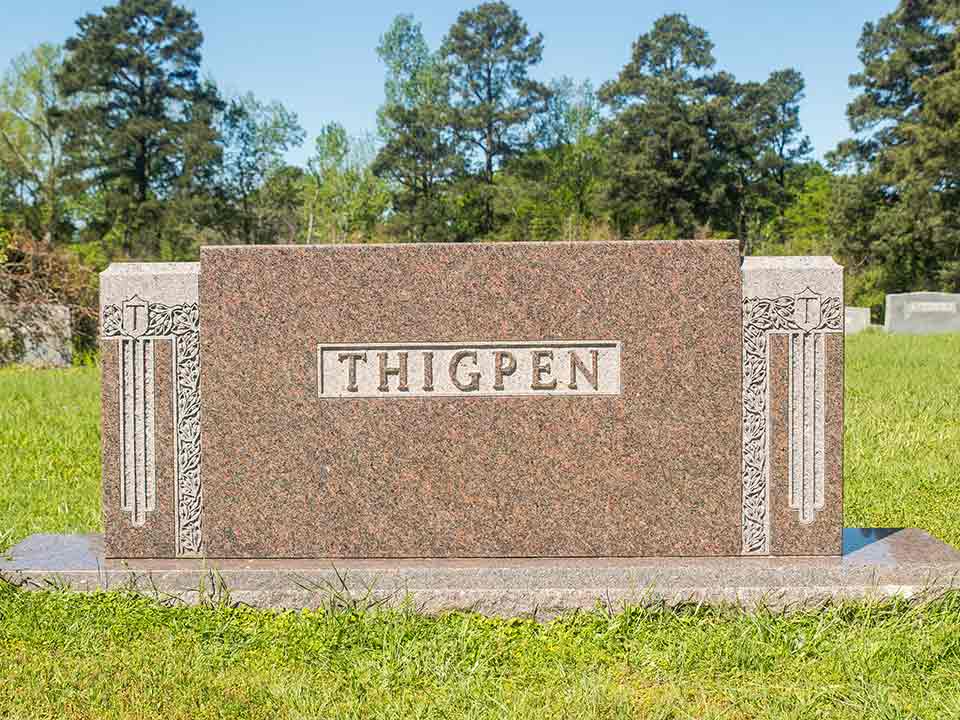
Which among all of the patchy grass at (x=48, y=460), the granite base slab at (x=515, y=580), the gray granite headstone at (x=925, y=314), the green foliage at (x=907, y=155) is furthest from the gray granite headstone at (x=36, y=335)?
the green foliage at (x=907, y=155)

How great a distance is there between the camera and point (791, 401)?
384 cm

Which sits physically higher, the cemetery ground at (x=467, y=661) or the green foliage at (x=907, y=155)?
the green foliage at (x=907, y=155)

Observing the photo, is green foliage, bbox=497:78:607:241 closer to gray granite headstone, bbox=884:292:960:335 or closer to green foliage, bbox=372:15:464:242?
green foliage, bbox=372:15:464:242

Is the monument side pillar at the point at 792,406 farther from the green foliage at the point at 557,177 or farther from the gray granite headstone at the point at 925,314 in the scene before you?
the green foliage at the point at 557,177

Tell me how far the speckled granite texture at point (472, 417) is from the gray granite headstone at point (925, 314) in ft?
63.4

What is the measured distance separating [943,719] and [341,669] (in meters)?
1.84

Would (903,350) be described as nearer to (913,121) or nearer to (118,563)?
(118,563)

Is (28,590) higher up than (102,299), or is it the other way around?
(102,299)

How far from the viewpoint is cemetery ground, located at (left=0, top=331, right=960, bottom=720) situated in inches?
114

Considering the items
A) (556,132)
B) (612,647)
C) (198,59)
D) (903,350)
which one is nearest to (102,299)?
(612,647)

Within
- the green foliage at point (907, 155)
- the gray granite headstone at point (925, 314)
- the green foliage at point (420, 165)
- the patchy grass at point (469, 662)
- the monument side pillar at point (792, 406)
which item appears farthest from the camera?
the green foliage at point (420, 165)

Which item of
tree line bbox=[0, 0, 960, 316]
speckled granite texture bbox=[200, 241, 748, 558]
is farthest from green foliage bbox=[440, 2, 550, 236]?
speckled granite texture bbox=[200, 241, 748, 558]

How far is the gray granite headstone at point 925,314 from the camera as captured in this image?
69.9 feet

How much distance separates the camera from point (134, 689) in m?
3.00
